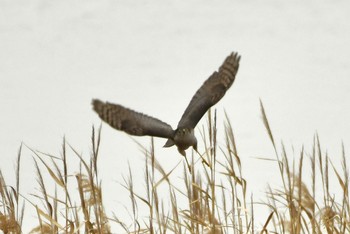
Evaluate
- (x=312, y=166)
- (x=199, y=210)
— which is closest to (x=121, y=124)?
(x=199, y=210)

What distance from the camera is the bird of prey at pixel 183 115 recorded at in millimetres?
2393

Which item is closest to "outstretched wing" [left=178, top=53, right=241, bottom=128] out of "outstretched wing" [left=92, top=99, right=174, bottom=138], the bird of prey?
the bird of prey

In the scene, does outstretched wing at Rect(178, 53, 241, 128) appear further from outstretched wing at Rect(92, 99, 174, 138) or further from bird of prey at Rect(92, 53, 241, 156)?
outstretched wing at Rect(92, 99, 174, 138)

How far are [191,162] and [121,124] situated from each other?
0.50 meters

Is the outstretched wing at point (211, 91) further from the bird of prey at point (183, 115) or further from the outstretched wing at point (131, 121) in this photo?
the outstretched wing at point (131, 121)

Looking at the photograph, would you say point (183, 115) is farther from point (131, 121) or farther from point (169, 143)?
point (131, 121)

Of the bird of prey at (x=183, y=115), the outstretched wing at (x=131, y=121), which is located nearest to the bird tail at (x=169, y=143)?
the bird of prey at (x=183, y=115)

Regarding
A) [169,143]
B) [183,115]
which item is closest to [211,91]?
[183,115]

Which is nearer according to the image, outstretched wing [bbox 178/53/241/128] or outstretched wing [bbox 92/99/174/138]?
outstretched wing [bbox 92/99/174/138]

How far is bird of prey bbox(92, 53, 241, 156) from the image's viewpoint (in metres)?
2.39

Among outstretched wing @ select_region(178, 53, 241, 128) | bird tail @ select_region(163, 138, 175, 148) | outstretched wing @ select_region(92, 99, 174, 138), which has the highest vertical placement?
outstretched wing @ select_region(178, 53, 241, 128)

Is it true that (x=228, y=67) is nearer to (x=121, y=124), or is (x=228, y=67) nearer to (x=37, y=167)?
(x=121, y=124)

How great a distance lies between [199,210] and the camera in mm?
2750

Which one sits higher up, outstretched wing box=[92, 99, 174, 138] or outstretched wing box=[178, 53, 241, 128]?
outstretched wing box=[178, 53, 241, 128]
